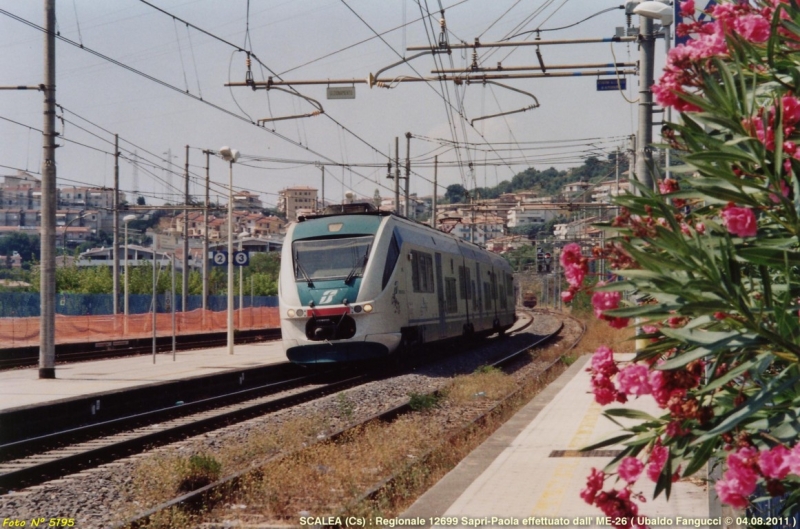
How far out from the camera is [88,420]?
13.9 m

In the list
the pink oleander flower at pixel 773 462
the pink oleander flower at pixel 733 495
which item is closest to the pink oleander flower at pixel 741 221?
the pink oleander flower at pixel 773 462

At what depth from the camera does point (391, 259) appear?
19.2 metres

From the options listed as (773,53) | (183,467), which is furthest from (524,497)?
(773,53)

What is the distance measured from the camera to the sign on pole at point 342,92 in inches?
699

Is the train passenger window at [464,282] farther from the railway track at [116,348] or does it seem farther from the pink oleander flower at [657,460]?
the pink oleander flower at [657,460]

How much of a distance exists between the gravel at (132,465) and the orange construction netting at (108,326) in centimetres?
1555

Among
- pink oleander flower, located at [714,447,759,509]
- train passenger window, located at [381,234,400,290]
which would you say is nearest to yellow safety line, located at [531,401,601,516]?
pink oleander flower, located at [714,447,759,509]

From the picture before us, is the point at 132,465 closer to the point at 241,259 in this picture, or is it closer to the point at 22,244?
the point at 241,259

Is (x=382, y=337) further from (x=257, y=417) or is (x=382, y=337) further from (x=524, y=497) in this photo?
(x=524, y=497)

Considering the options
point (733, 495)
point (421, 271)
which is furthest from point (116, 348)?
point (733, 495)

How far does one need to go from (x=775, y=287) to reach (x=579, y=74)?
48.5 feet

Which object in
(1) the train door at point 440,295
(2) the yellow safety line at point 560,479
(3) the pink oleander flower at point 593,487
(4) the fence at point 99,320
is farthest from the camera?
(4) the fence at point 99,320

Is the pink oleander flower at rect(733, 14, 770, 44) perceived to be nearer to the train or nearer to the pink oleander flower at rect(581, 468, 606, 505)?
the pink oleander flower at rect(581, 468, 606, 505)

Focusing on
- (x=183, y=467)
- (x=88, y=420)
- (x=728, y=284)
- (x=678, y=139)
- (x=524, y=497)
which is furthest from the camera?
(x=88, y=420)
